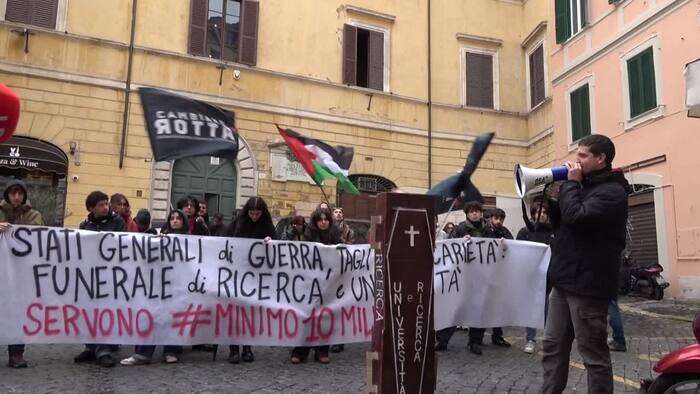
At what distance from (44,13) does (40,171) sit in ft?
11.4

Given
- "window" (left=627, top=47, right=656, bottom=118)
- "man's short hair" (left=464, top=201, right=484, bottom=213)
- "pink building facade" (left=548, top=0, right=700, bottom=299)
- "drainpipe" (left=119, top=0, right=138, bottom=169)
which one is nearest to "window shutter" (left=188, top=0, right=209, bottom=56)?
"drainpipe" (left=119, top=0, right=138, bottom=169)

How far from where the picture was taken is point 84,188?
12.6m

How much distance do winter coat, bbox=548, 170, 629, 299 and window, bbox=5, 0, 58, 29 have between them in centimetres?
1273

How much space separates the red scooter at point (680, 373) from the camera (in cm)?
317

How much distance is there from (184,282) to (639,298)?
987 centimetres

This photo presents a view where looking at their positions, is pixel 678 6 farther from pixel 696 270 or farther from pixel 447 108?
pixel 447 108

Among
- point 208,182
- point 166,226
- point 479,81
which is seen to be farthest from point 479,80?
point 166,226

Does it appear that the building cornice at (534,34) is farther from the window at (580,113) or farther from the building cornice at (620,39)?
the window at (580,113)

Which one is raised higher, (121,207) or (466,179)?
(466,179)

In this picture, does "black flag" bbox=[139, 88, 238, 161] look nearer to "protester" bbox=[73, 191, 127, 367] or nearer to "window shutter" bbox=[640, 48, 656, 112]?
"protester" bbox=[73, 191, 127, 367]

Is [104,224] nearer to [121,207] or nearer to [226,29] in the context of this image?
[121,207]

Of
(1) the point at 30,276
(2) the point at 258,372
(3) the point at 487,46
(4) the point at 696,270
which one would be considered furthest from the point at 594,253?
(3) the point at 487,46

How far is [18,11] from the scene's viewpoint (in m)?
12.5

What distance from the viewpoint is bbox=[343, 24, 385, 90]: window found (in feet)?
52.4
